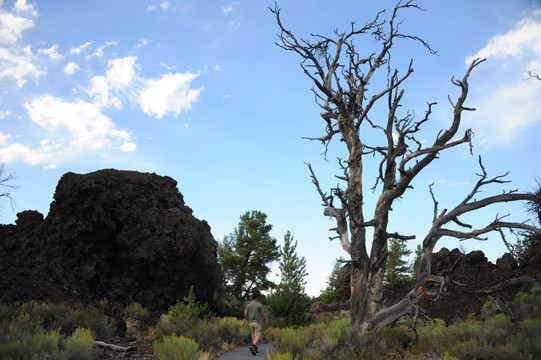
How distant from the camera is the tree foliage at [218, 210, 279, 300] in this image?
1489 inches

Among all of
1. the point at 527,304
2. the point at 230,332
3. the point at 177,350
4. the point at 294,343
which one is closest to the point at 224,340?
the point at 230,332

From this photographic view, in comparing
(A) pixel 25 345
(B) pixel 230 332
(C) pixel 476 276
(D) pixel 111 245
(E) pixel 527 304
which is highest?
(D) pixel 111 245

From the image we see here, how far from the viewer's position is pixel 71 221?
17.4 metres

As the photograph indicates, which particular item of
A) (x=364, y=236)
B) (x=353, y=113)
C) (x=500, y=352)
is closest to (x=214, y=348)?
(x=364, y=236)

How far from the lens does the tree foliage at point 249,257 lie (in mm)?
37812

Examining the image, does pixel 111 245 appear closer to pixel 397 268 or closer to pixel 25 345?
pixel 25 345

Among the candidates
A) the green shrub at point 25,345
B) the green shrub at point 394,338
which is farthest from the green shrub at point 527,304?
the green shrub at point 25,345

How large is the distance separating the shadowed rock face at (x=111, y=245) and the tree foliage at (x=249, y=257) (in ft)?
58.9

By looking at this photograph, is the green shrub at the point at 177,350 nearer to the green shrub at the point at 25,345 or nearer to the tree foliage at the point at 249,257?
the green shrub at the point at 25,345

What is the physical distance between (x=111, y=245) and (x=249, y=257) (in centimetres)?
2168

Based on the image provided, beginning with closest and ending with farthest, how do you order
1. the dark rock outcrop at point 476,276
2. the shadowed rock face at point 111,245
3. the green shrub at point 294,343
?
1. the green shrub at point 294,343
2. the shadowed rock face at point 111,245
3. the dark rock outcrop at point 476,276

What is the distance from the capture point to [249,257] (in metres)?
39.0

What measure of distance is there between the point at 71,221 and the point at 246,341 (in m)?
9.10

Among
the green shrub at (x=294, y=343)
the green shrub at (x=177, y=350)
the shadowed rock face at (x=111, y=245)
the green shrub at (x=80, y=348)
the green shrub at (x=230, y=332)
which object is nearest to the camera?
the green shrub at (x=80, y=348)
